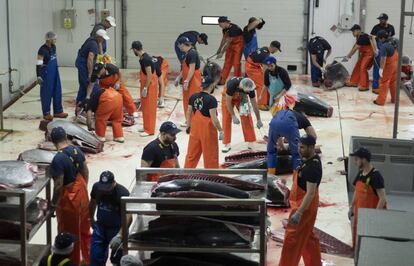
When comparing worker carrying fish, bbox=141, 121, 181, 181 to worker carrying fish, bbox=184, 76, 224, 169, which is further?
worker carrying fish, bbox=184, 76, 224, 169

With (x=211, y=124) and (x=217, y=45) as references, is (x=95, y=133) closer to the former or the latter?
(x=211, y=124)

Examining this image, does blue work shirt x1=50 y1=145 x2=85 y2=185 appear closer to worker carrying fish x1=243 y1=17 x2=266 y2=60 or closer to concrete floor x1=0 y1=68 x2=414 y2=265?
concrete floor x1=0 y1=68 x2=414 y2=265

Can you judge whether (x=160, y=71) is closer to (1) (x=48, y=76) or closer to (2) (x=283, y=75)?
(1) (x=48, y=76)

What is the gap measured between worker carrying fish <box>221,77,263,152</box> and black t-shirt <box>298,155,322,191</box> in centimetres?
462

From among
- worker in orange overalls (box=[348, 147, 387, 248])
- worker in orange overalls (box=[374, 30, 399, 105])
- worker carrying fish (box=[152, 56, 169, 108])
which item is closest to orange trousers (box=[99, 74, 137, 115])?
worker carrying fish (box=[152, 56, 169, 108])

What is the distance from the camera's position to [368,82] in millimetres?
19766

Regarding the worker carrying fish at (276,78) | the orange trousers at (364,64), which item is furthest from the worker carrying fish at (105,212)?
the orange trousers at (364,64)

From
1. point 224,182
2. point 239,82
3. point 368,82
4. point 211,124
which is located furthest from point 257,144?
point 224,182

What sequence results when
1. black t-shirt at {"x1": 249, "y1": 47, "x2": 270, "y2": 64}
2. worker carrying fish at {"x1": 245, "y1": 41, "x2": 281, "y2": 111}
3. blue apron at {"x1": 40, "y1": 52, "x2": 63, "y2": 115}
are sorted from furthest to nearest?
worker carrying fish at {"x1": 245, "y1": 41, "x2": 281, "y2": 111}
black t-shirt at {"x1": 249, "y1": 47, "x2": 270, "y2": 64}
blue apron at {"x1": 40, "y1": 52, "x2": 63, "y2": 115}

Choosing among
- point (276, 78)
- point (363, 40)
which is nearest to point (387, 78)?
point (363, 40)

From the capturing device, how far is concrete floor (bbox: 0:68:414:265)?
1119 centimetres

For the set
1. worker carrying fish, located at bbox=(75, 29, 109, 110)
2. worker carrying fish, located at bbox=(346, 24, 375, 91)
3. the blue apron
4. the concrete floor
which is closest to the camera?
the concrete floor

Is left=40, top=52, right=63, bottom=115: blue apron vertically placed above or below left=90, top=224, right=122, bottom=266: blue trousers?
above

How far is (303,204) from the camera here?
330 inches
